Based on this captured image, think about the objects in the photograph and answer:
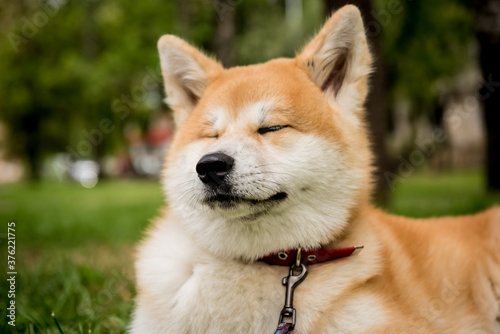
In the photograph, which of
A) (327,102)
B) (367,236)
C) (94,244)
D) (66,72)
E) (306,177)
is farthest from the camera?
(66,72)

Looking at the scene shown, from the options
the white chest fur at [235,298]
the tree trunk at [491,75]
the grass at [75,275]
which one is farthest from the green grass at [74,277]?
the tree trunk at [491,75]

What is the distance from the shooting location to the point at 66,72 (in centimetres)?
2227

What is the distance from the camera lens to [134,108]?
21.5 m

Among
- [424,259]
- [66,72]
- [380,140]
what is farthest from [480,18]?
[66,72]

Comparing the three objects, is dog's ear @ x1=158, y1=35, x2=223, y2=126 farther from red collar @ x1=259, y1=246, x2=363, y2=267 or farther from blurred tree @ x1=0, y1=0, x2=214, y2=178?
blurred tree @ x1=0, y1=0, x2=214, y2=178

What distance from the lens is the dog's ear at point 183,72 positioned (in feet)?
9.97

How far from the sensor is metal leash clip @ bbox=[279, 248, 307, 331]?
2.14 m

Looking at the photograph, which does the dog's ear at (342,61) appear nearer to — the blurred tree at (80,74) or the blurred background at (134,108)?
the blurred background at (134,108)

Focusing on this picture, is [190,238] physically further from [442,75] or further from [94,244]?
[442,75]

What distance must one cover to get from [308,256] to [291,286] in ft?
0.74

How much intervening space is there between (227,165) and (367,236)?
97 cm

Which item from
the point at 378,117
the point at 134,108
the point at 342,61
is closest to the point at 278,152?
the point at 342,61

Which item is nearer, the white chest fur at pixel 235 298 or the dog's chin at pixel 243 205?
the white chest fur at pixel 235 298

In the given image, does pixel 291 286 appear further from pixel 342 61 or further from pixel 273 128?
pixel 342 61
